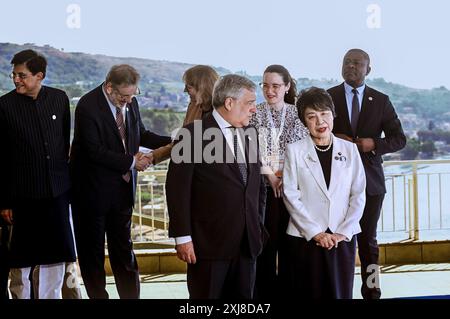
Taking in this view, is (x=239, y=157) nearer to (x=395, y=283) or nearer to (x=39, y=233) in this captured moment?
(x=39, y=233)

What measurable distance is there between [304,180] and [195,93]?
2.31 ft

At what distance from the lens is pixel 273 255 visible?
169 inches

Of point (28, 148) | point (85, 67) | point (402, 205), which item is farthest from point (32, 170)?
point (402, 205)

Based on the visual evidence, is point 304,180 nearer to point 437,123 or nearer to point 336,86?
point 336,86

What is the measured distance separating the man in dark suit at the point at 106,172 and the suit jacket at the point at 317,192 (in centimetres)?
82

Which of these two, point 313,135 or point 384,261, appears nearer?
point 313,135

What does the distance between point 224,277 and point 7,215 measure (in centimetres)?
109

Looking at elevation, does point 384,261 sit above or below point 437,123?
below

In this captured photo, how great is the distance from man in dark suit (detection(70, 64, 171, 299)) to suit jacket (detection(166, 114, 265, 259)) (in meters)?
0.63

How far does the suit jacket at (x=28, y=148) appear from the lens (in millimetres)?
3973

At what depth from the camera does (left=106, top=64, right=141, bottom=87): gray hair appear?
4.07 m

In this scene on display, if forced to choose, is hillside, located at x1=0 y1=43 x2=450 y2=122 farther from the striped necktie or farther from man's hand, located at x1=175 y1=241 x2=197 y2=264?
man's hand, located at x1=175 y1=241 x2=197 y2=264
